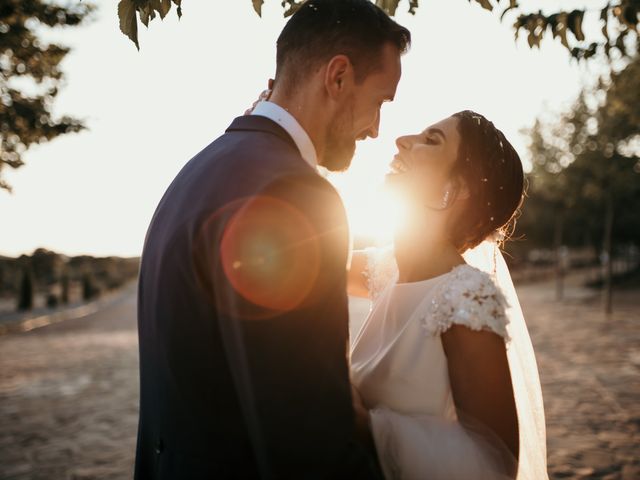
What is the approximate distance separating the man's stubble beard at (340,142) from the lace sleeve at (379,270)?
3.42 feet

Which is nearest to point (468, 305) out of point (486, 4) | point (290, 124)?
point (290, 124)

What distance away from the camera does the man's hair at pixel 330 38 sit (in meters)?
2.00

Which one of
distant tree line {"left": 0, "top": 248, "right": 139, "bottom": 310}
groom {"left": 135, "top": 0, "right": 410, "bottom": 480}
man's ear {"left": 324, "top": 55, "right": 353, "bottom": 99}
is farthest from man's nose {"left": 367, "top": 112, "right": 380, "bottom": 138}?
distant tree line {"left": 0, "top": 248, "right": 139, "bottom": 310}

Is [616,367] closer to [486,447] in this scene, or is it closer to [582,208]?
[486,447]

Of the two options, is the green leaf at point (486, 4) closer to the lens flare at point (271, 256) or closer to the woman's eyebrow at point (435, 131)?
the woman's eyebrow at point (435, 131)

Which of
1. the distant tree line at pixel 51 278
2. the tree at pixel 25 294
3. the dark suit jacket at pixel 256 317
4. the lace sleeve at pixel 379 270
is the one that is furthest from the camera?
the tree at pixel 25 294

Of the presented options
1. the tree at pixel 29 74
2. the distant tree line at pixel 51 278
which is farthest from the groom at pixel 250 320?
the distant tree line at pixel 51 278

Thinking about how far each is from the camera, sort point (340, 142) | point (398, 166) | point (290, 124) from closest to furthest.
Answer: point (290, 124)
point (340, 142)
point (398, 166)

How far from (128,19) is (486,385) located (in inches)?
72.8

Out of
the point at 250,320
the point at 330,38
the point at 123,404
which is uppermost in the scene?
the point at 330,38

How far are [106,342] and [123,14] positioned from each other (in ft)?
51.0

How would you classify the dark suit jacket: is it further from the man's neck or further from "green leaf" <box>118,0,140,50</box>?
"green leaf" <box>118,0,140,50</box>

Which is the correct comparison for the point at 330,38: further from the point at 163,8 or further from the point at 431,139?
the point at 431,139

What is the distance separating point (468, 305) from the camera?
209 centimetres
